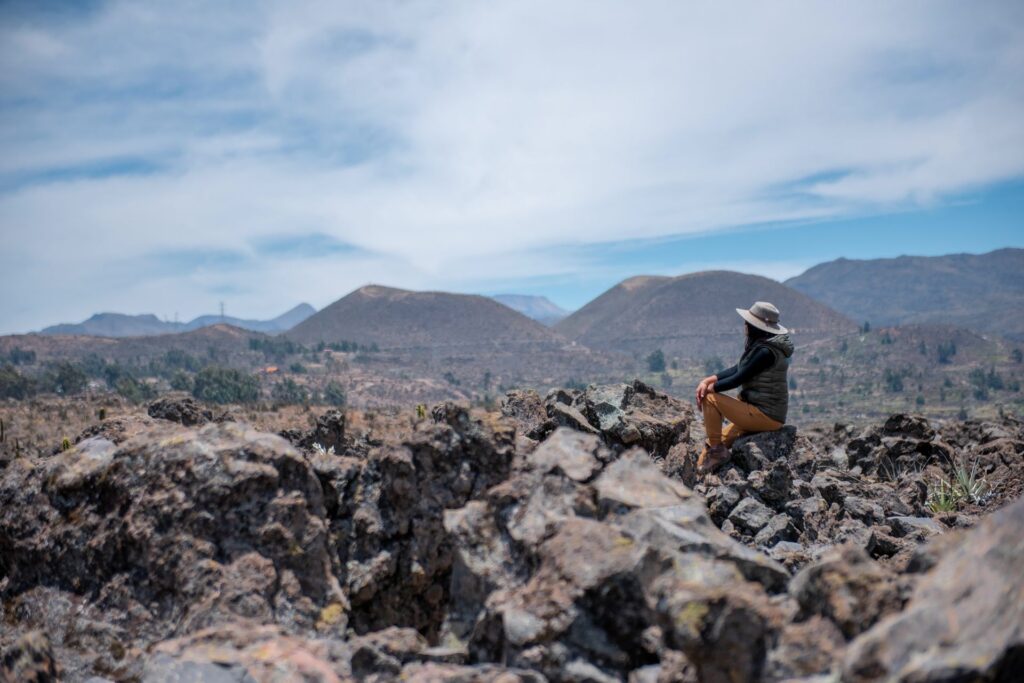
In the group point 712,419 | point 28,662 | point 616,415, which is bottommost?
point 28,662

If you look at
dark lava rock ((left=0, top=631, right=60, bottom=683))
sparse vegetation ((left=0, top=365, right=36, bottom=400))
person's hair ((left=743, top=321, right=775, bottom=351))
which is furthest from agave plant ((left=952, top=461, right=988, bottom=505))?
sparse vegetation ((left=0, top=365, right=36, bottom=400))

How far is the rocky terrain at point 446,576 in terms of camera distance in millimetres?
2668

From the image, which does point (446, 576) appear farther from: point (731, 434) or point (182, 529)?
point (731, 434)

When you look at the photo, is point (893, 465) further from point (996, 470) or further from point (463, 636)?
point (463, 636)

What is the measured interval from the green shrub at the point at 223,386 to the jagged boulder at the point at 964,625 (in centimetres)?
7525

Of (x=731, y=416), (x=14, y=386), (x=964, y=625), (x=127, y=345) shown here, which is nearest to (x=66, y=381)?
(x=14, y=386)

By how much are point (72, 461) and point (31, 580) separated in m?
0.74

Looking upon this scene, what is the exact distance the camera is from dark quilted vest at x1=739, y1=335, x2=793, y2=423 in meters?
7.52

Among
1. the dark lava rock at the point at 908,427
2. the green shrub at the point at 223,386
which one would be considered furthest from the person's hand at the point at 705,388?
the green shrub at the point at 223,386

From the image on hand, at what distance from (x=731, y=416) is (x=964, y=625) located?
18.7ft

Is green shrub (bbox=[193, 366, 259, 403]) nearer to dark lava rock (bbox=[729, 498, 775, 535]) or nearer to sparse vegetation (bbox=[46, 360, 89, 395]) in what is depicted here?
sparse vegetation (bbox=[46, 360, 89, 395])

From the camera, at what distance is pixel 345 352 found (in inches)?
6777

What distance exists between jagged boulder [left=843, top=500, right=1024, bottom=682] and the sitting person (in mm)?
4987

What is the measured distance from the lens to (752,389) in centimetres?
778
